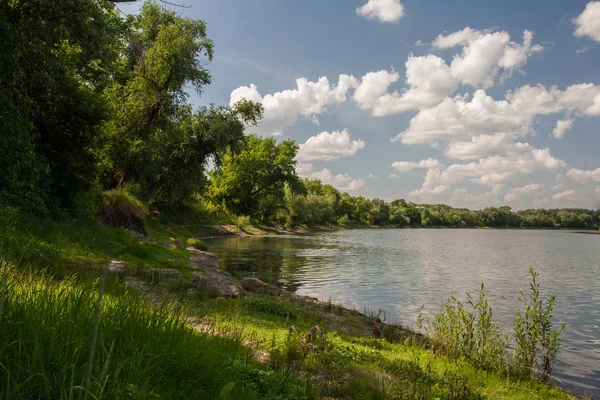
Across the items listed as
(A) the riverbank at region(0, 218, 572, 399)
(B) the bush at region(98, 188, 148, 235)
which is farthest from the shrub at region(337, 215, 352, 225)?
(A) the riverbank at region(0, 218, 572, 399)

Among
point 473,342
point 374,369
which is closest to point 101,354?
point 374,369

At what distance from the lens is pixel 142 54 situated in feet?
117

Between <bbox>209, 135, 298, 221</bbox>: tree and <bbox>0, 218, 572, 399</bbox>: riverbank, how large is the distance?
6693 centimetres

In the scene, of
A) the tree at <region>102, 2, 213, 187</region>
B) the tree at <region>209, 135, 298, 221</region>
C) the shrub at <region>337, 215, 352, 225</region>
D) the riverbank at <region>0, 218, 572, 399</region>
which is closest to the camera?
the riverbank at <region>0, 218, 572, 399</region>

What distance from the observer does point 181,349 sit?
4.50m

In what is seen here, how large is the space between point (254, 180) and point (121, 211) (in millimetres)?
54202

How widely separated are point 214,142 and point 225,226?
3101 cm

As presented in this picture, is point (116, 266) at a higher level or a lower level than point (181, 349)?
lower

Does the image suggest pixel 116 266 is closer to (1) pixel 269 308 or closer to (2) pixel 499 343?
(1) pixel 269 308

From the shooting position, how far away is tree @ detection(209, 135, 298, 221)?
3228 inches

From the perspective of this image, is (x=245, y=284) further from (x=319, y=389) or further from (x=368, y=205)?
(x=368, y=205)

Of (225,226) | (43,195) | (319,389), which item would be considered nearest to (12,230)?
(43,195)

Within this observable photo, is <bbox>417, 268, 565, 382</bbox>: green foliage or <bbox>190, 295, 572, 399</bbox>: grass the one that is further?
<bbox>417, 268, 565, 382</bbox>: green foliage

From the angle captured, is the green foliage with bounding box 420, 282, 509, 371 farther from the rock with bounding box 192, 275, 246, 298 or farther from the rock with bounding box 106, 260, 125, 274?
the rock with bounding box 106, 260, 125, 274
